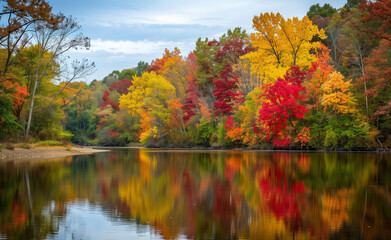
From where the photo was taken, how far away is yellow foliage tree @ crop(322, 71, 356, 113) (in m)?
31.6

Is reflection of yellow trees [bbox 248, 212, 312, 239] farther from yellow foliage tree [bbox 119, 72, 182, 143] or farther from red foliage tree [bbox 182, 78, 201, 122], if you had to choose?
yellow foliage tree [bbox 119, 72, 182, 143]

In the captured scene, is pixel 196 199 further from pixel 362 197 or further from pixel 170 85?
pixel 170 85

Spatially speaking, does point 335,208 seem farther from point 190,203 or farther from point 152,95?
point 152,95

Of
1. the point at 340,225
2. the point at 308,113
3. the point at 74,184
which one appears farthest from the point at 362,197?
the point at 308,113

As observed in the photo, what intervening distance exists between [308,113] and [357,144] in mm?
5016

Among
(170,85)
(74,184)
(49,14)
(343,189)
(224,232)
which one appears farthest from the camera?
(170,85)

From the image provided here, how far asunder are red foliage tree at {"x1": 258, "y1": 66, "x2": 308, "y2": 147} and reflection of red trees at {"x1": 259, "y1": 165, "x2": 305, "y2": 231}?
18303 mm

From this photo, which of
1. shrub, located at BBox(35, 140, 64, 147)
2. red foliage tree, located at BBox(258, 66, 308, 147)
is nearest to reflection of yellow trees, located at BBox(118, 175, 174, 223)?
shrub, located at BBox(35, 140, 64, 147)

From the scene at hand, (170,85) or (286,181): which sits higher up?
(170,85)

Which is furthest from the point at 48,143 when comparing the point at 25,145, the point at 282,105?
the point at 282,105

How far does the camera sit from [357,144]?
31422mm

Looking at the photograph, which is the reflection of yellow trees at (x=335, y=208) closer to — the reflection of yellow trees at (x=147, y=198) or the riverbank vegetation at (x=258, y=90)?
the reflection of yellow trees at (x=147, y=198)

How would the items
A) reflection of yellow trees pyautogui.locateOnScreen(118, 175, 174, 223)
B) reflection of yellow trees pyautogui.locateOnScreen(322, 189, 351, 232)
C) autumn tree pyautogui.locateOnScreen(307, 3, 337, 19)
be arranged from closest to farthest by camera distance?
reflection of yellow trees pyautogui.locateOnScreen(322, 189, 351, 232) < reflection of yellow trees pyautogui.locateOnScreen(118, 175, 174, 223) < autumn tree pyautogui.locateOnScreen(307, 3, 337, 19)

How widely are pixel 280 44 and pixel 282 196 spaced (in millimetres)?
28985
